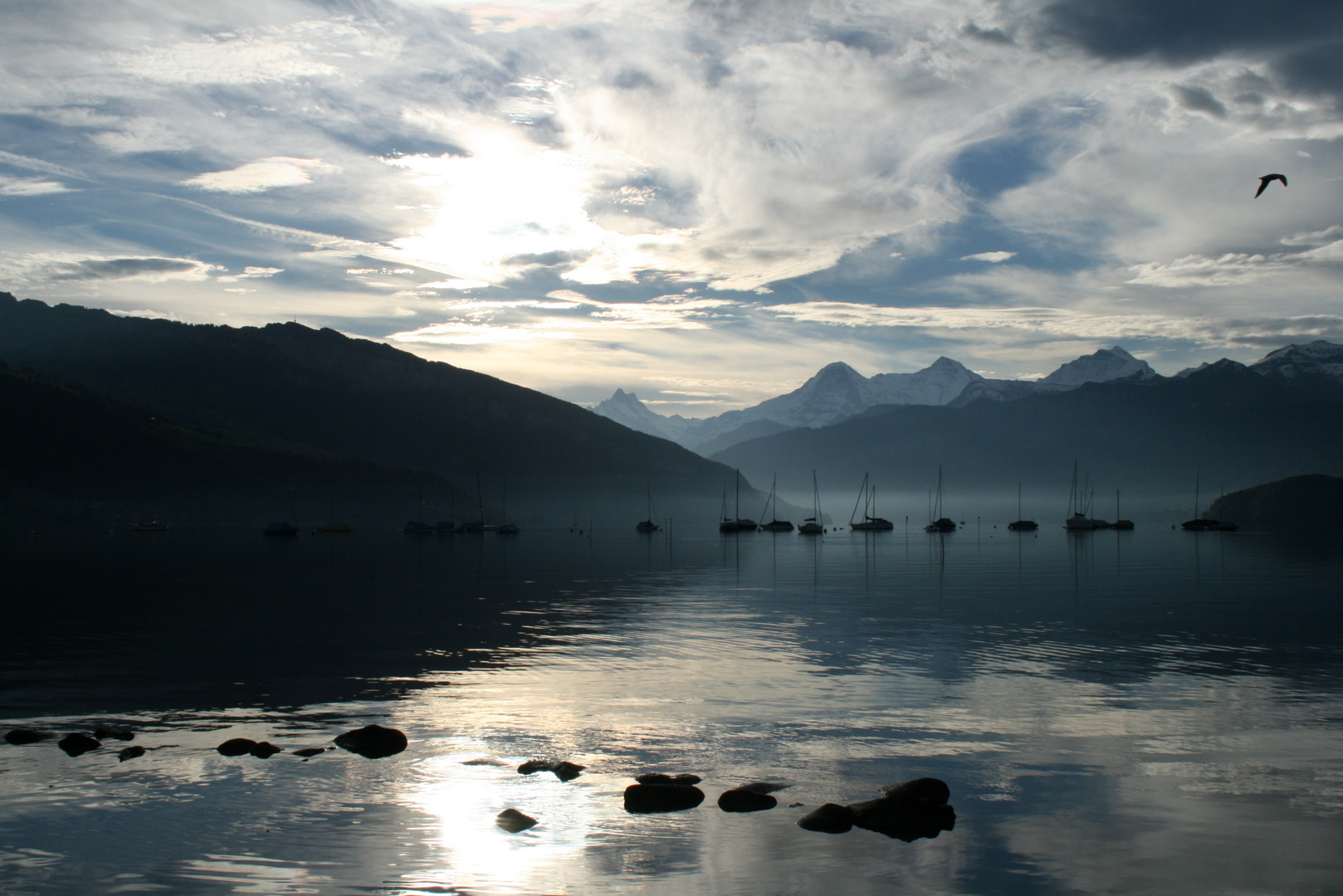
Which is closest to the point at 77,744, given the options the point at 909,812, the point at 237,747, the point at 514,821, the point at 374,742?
the point at 237,747

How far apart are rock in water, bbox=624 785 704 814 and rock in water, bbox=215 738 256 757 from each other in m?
11.5

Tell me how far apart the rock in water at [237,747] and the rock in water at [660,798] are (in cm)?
1148

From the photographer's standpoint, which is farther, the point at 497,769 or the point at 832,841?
the point at 497,769

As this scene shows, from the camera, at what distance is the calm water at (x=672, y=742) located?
59.3ft

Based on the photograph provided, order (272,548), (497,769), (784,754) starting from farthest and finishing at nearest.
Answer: (272,548)
(784,754)
(497,769)

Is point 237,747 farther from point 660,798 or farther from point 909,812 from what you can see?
point 909,812

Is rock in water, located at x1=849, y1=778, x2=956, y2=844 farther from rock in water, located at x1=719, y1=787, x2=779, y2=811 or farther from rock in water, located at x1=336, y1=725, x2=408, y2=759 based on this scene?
rock in water, located at x1=336, y1=725, x2=408, y2=759

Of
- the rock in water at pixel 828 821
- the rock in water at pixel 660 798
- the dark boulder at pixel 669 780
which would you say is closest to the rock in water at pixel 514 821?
the rock in water at pixel 660 798

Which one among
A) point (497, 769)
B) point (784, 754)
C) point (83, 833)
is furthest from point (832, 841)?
point (83, 833)

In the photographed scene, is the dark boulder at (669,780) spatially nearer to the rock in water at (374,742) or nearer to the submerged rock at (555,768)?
the submerged rock at (555,768)

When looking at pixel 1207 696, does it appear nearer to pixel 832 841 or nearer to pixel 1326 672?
pixel 1326 672

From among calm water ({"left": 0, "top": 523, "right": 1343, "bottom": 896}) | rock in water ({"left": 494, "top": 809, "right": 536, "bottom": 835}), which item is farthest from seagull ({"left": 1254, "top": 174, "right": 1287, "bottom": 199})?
rock in water ({"left": 494, "top": 809, "right": 536, "bottom": 835})

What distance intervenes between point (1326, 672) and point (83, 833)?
45.3m

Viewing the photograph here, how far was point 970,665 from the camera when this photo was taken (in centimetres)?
4075
